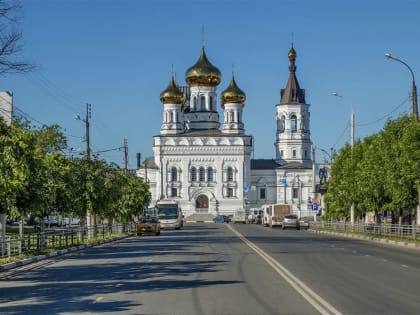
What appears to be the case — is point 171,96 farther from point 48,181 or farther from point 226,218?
point 48,181

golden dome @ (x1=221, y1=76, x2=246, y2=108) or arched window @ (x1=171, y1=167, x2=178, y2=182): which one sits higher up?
golden dome @ (x1=221, y1=76, x2=246, y2=108)

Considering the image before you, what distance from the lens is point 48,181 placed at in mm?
37375

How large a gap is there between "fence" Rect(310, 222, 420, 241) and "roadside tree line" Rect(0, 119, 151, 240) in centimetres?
1700

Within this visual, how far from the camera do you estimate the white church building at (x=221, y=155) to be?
465ft

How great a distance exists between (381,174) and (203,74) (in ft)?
298

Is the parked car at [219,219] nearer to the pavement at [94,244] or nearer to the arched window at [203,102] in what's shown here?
the arched window at [203,102]

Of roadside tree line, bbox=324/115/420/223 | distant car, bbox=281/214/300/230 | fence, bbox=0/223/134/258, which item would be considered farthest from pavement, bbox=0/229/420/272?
distant car, bbox=281/214/300/230

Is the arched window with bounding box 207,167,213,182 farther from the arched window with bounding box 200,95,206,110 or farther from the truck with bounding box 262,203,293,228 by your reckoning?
the truck with bounding box 262,203,293,228

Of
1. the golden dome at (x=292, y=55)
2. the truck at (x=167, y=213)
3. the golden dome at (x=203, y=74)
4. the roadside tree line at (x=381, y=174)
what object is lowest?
the truck at (x=167, y=213)

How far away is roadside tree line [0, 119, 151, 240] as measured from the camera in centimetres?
2917

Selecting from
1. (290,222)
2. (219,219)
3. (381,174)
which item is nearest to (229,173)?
(219,219)

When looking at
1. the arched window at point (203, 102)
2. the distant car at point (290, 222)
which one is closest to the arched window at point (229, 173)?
the arched window at point (203, 102)

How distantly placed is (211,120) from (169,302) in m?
134

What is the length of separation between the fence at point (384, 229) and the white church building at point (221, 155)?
65873 mm
